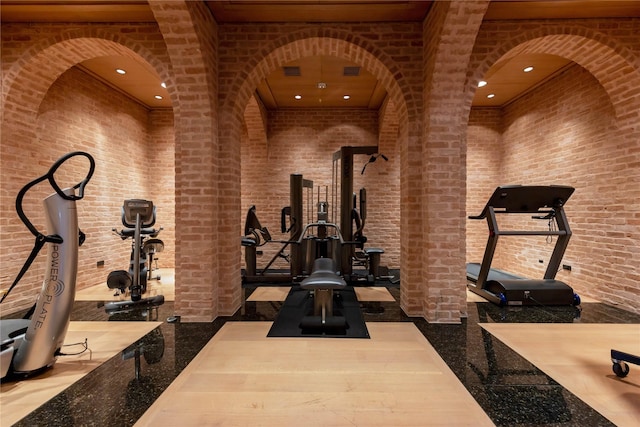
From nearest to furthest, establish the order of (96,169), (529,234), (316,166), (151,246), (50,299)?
1. (50,299)
2. (529,234)
3. (151,246)
4. (96,169)
5. (316,166)

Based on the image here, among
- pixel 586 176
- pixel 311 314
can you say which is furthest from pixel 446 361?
pixel 586 176

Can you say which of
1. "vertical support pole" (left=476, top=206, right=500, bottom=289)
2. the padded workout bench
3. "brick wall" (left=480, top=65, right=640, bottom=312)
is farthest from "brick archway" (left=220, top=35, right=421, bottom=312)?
"brick wall" (left=480, top=65, right=640, bottom=312)

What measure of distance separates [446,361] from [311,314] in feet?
5.53

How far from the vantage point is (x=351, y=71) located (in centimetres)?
548

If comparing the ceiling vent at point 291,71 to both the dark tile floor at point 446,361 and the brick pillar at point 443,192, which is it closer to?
the brick pillar at point 443,192

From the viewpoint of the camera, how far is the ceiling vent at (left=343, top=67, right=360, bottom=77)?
5375 millimetres

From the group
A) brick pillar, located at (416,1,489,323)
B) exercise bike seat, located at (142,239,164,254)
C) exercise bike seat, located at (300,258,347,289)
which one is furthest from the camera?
exercise bike seat, located at (142,239,164,254)

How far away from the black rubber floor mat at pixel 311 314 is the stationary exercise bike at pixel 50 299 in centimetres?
190

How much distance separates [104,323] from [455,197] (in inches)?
182

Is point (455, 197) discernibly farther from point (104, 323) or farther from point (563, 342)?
point (104, 323)

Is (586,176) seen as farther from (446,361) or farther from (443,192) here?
(446,361)

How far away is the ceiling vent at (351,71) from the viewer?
5.38 meters

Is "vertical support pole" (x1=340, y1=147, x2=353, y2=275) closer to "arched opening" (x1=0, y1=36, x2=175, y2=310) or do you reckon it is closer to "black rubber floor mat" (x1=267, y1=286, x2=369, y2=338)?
"black rubber floor mat" (x1=267, y1=286, x2=369, y2=338)

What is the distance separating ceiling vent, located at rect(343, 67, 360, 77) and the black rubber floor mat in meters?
3.92
